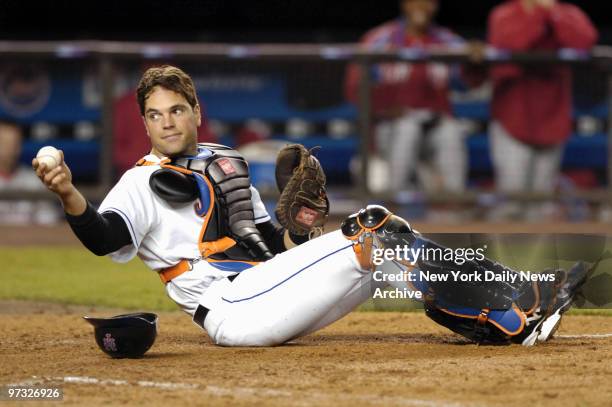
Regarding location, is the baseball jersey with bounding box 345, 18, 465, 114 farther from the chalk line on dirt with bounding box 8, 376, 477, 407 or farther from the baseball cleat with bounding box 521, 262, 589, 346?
the chalk line on dirt with bounding box 8, 376, 477, 407

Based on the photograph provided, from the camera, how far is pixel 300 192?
4645 mm

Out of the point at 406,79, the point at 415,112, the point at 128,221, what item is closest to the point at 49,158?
the point at 128,221

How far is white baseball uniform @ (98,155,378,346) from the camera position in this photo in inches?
170

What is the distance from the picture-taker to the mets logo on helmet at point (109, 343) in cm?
431

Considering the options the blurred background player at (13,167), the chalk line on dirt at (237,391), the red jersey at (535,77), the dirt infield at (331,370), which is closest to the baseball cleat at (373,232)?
the dirt infield at (331,370)

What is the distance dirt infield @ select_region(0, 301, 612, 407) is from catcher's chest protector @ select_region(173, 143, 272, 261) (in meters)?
0.39

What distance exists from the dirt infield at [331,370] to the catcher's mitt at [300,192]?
501 millimetres

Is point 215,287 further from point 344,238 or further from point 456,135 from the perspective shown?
point 456,135

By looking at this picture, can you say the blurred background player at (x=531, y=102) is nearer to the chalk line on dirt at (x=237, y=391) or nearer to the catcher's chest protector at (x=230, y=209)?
the catcher's chest protector at (x=230, y=209)

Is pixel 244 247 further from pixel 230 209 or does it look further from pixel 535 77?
pixel 535 77

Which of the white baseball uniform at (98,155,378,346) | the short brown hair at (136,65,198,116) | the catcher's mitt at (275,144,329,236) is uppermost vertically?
the short brown hair at (136,65,198,116)

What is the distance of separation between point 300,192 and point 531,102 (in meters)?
5.88

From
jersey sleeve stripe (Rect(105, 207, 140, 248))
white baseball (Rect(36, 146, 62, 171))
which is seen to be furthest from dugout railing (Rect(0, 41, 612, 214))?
white baseball (Rect(36, 146, 62, 171))

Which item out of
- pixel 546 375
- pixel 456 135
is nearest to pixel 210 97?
pixel 456 135
